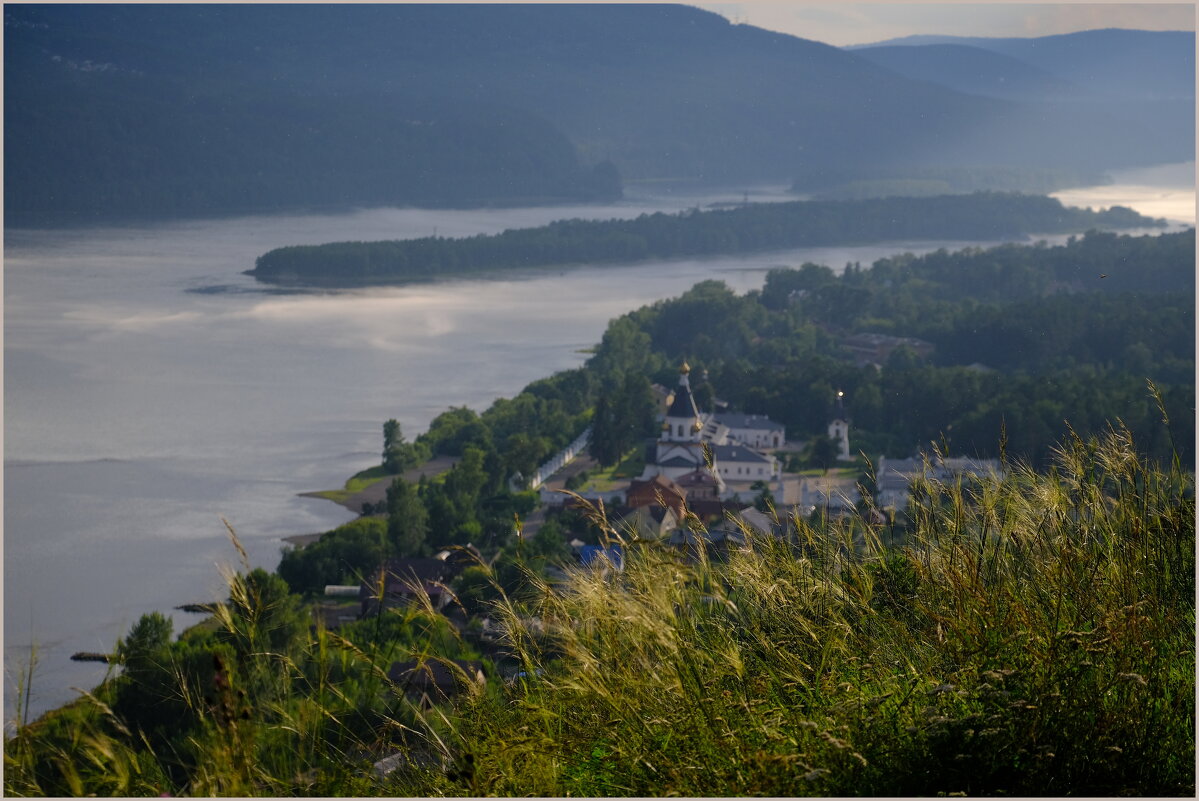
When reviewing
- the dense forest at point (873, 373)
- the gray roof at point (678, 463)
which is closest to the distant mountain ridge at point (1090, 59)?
the dense forest at point (873, 373)

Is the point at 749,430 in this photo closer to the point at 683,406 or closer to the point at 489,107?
the point at 683,406

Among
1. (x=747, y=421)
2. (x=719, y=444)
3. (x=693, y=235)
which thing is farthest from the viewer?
(x=693, y=235)

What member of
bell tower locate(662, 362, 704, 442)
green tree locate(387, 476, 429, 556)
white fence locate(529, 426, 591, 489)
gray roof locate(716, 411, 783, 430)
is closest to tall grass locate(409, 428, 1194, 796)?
green tree locate(387, 476, 429, 556)

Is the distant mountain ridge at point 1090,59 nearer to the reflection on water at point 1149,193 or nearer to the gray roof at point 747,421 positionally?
the reflection on water at point 1149,193

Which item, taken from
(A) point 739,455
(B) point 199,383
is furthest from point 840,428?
(B) point 199,383

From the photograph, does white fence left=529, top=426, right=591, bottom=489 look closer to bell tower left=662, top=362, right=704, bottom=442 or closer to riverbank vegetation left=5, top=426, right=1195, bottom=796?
bell tower left=662, top=362, right=704, bottom=442
